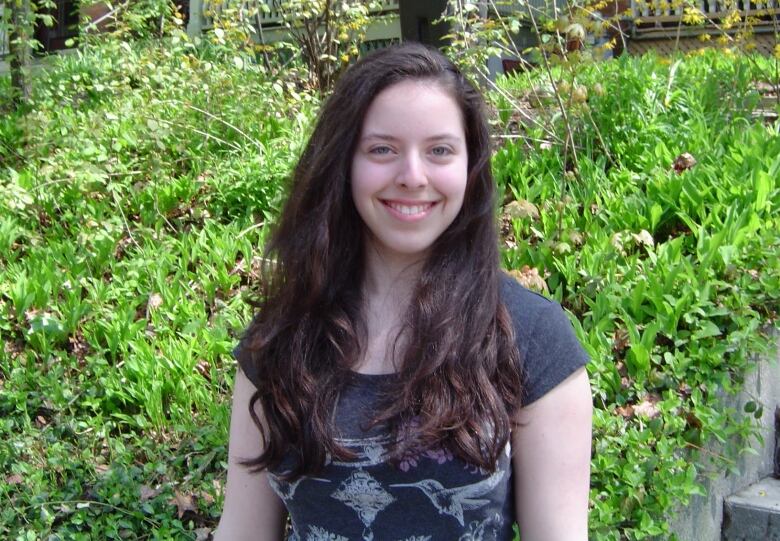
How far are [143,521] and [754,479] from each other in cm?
222

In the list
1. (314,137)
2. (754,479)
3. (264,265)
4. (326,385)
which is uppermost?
(314,137)

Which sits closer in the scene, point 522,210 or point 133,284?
point 522,210

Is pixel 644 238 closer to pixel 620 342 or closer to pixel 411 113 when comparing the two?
pixel 620 342

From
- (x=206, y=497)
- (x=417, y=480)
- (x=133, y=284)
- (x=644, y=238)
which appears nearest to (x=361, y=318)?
(x=417, y=480)

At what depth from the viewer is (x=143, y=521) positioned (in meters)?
3.56

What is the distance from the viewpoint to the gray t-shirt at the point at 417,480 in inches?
78.2

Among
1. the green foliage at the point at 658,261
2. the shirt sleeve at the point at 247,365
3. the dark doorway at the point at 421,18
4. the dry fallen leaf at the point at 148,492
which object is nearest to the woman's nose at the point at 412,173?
the shirt sleeve at the point at 247,365

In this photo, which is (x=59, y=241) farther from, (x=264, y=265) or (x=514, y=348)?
(x=514, y=348)

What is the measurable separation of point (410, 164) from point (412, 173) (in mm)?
24

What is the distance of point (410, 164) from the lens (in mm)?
2047

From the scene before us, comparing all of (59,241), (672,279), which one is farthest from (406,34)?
(672,279)

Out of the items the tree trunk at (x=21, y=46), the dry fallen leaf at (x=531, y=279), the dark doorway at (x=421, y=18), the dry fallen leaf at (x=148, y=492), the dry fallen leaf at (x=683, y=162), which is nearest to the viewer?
the dry fallen leaf at (x=148, y=492)

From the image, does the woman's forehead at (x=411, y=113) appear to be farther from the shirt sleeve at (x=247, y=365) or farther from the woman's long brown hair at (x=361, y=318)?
the shirt sleeve at (x=247, y=365)

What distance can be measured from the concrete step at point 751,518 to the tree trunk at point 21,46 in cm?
548
